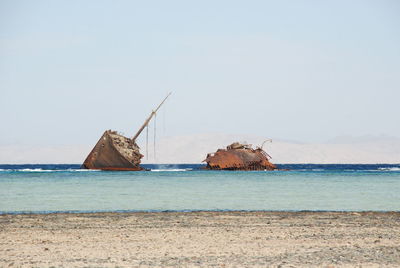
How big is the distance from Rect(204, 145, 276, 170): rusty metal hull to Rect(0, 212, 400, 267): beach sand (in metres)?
72.8

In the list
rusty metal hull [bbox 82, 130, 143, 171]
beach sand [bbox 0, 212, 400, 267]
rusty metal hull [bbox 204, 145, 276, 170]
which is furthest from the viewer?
rusty metal hull [bbox 204, 145, 276, 170]

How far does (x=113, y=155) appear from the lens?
92.0 meters

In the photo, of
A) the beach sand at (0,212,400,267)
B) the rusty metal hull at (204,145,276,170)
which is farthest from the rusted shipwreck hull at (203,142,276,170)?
the beach sand at (0,212,400,267)

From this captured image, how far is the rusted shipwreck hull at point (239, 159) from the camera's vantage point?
9712 cm

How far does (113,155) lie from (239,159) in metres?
19.7

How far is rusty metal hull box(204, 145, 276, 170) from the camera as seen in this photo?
97.1 metres

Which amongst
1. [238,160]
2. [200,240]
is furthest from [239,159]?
[200,240]

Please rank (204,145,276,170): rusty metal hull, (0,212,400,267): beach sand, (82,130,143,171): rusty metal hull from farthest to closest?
(204,145,276,170): rusty metal hull
(82,130,143,171): rusty metal hull
(0,212,400,267): beach sand

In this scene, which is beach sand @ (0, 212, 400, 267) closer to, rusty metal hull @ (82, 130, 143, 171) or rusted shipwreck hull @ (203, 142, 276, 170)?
rusty metal hull @ (82, 130, 143, 171)

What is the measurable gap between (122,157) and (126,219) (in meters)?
69.8

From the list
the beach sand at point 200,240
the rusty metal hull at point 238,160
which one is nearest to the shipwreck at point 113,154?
the rusty metal hull at point 238,160

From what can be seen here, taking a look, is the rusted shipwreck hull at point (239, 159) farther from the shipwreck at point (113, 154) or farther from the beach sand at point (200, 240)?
the beach sand at point (200, 240)

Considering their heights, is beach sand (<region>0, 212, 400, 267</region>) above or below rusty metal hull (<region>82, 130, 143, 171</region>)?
below

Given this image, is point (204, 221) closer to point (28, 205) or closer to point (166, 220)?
point (166, 220)
